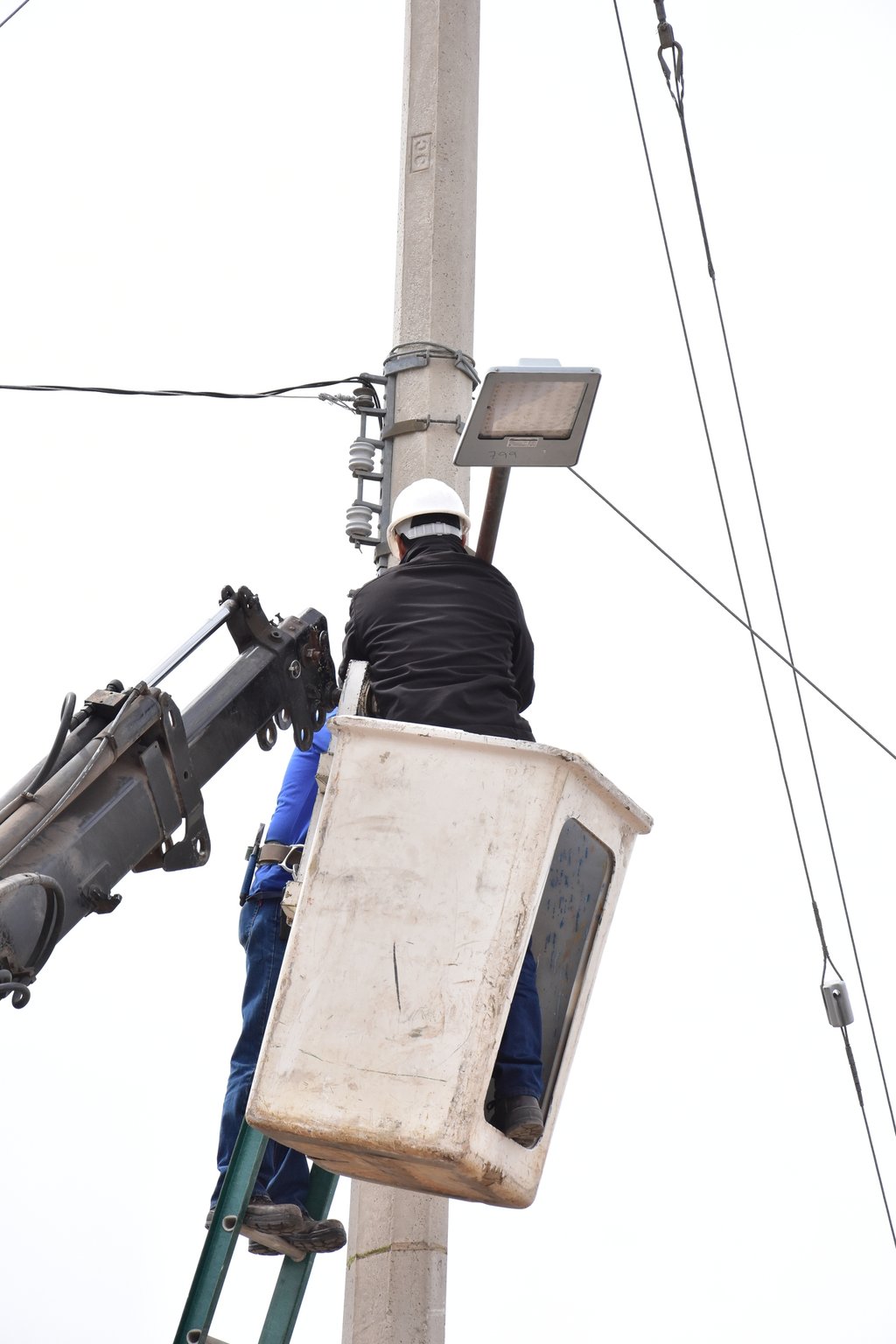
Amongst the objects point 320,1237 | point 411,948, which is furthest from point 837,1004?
point 411,948

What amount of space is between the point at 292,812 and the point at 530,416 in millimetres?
1396

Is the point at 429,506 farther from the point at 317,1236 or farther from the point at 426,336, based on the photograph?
the point at 317,1236

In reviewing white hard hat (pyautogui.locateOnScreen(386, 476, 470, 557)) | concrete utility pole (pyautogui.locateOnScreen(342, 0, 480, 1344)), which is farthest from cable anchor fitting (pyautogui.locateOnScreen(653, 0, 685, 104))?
white hard hat (pyautogui.locateOnScreen(386, 476, 470, 557))

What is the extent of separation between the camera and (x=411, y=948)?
3840 millimetres

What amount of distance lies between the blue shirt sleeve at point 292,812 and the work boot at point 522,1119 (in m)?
1.29

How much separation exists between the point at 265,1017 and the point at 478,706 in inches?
52.3

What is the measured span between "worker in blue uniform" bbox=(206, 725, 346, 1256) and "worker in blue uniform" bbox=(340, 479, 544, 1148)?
0.49 m

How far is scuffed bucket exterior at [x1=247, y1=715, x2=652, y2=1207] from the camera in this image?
3.77 meters

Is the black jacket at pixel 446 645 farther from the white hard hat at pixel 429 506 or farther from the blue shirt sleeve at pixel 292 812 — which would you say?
the blue shirt sleeve at pixel 292 812

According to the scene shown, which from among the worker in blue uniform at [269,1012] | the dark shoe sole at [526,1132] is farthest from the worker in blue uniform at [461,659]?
the worker in blue uniform at [269,1012]

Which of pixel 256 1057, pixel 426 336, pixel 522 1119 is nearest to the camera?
pixel 522 1119

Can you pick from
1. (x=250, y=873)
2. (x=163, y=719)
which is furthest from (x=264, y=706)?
(x=250, y=873)

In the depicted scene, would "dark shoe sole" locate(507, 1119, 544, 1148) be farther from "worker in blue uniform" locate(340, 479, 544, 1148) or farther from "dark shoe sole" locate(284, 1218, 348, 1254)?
"dark shoe sole" locate(284, 1218, 348, 1254)

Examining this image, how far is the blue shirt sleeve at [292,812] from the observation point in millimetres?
5121
